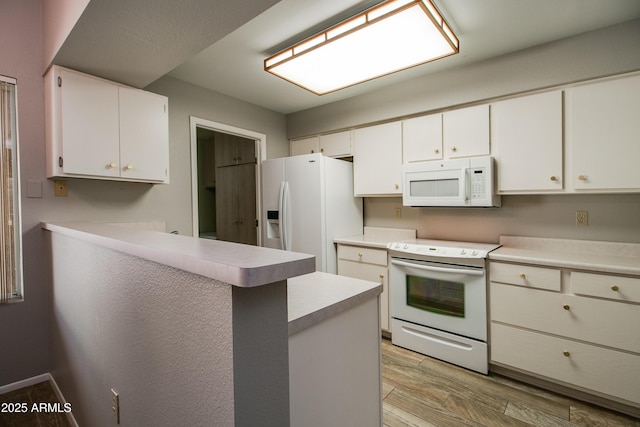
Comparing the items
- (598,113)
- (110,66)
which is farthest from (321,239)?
(598,113)

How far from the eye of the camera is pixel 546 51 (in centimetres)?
226

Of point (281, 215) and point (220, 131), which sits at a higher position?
point (220, 131)

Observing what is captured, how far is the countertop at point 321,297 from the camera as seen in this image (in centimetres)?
87

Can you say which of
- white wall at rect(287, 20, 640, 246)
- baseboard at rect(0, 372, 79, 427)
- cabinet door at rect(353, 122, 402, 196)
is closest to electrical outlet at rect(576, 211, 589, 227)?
white wall at rect(287, 20, 640, 246)

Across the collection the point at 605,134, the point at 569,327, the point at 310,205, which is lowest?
the point at 569,327

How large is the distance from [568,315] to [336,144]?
2573 millimetres

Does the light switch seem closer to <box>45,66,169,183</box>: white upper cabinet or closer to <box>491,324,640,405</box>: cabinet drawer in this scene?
<box>45,66,169,183</box>: white upper cabinet

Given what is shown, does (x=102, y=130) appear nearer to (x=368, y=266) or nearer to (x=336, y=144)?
(x=336, y=144)

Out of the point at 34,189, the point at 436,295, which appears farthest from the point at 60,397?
the point at 436,295

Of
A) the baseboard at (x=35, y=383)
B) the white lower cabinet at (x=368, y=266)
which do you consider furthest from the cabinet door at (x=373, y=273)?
the baseboard at (x=35, y=383)

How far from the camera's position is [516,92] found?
93.4 inches

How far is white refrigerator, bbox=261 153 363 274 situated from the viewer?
3.00 meters

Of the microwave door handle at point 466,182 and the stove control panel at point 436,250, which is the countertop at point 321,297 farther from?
the microwave door handle at point 466,182

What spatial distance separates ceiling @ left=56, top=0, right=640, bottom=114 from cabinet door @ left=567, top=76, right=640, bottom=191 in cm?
46
